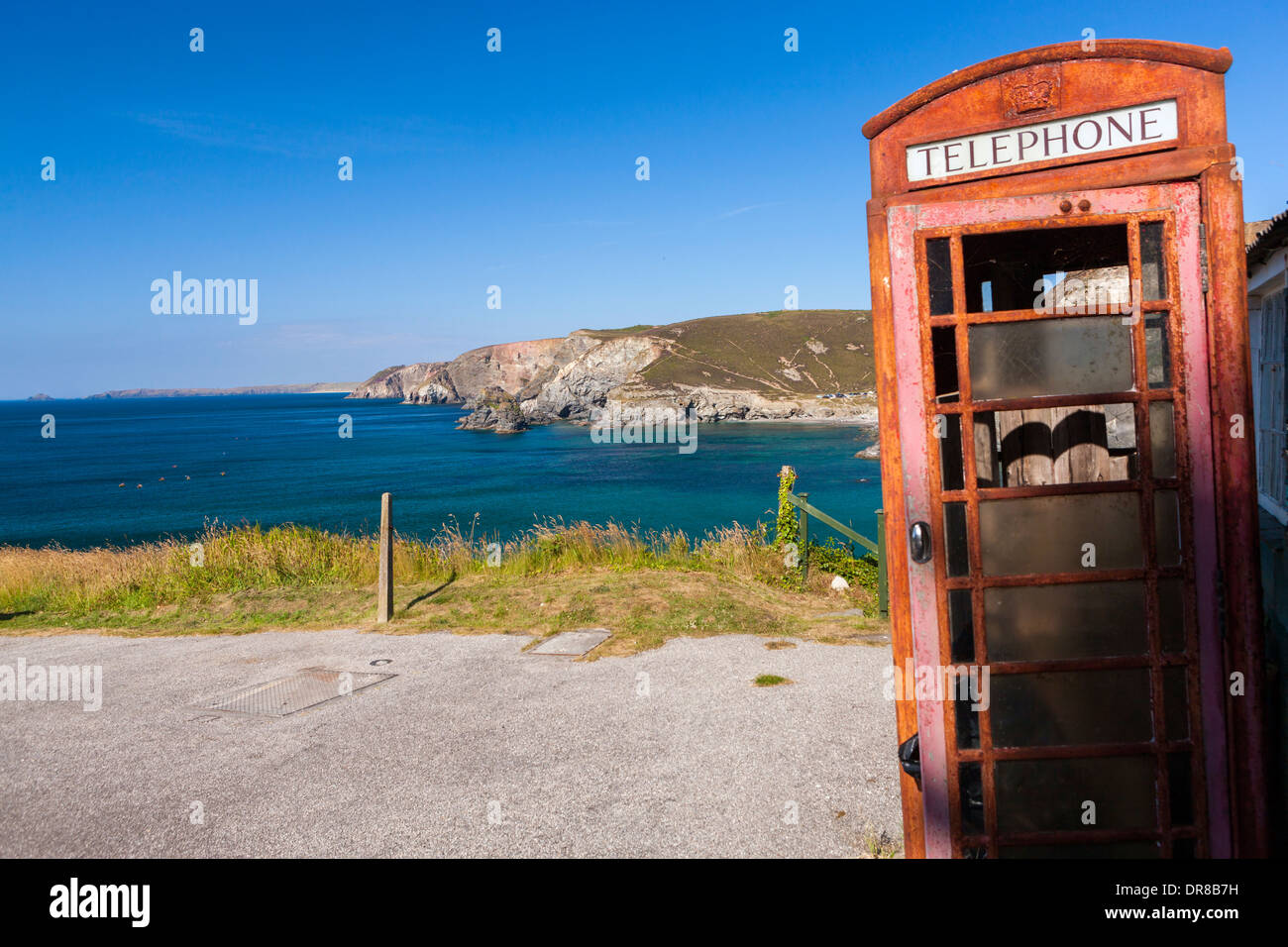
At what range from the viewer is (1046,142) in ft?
9.89

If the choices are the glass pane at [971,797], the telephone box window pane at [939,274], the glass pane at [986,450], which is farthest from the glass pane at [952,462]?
the glass pane at [971,797]

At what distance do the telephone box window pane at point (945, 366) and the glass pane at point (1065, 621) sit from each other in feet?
3.15

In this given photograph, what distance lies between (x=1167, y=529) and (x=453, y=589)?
9.37 m

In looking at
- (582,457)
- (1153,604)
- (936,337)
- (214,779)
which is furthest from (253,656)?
(582,457)

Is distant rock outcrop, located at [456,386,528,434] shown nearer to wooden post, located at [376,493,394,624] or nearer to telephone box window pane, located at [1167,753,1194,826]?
wooden post, located at [376,493,394,624]

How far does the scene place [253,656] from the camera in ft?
28.0

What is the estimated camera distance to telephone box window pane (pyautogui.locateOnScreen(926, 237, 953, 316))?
3.15 m

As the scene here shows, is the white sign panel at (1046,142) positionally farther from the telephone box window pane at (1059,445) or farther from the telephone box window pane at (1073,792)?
the telephone box window pane at (1073,792)

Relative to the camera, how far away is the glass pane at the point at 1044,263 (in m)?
3.25

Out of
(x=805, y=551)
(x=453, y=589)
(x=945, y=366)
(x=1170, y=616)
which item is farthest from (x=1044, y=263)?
(x=453, y=589)

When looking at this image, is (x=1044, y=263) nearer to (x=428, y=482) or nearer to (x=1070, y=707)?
(x=1070, y=707)

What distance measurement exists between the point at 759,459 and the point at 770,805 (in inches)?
2498

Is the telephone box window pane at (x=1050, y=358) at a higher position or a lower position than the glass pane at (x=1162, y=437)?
higher
